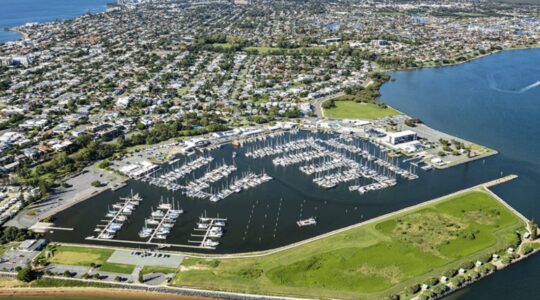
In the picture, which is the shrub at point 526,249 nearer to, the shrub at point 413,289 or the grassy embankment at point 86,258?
the shrub at point 413,289

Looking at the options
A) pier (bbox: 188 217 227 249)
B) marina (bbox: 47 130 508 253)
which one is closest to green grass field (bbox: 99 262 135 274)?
marina (bbox: 47 130 508 253)

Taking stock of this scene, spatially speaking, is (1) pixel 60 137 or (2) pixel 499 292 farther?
(1) pixel 60 137

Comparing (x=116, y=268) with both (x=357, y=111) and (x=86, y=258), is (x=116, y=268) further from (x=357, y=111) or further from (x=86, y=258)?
(x=357, y=111)

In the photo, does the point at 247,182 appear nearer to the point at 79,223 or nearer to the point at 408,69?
the point at 79,223

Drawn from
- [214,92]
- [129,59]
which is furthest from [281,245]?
[129,59]

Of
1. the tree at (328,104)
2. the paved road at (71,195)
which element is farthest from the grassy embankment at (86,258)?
the tree at (328,104)
